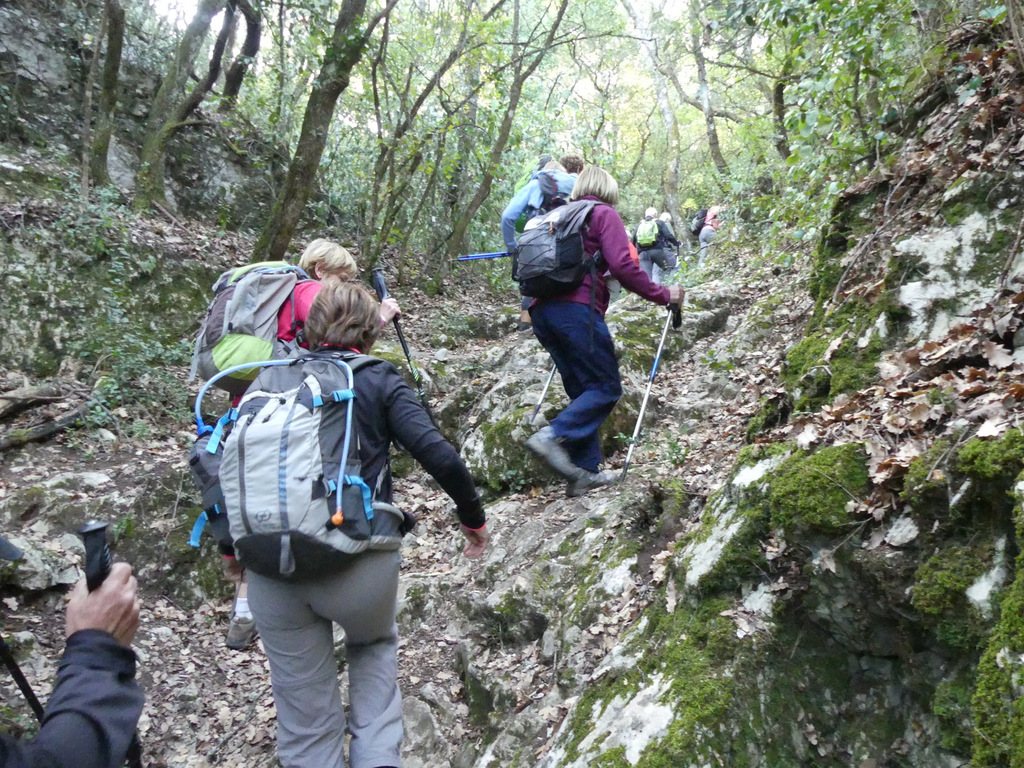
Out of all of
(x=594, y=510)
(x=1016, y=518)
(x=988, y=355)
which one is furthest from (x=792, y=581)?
(x=594, y=510)

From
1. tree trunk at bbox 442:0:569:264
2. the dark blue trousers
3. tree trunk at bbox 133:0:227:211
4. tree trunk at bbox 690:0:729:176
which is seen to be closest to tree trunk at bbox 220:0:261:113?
tree trunk at bbox 133:0:227:211

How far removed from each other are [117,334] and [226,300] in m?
5.05

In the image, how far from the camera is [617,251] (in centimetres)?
456

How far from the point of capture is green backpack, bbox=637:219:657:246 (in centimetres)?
1288

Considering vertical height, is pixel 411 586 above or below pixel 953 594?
below

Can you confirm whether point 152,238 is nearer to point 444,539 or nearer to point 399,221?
point 399,221

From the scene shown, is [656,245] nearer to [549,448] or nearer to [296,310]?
[549,448]

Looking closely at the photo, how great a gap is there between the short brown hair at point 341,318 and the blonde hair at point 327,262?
57.4 inches

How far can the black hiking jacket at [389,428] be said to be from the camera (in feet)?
8.69

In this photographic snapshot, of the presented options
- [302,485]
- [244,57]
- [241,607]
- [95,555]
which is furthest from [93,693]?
[244,57]

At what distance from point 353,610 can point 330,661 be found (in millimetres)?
361

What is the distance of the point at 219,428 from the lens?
293cm

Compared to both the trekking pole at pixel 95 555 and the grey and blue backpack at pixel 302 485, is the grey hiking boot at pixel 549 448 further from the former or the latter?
the trekking pole at pixel 95 555

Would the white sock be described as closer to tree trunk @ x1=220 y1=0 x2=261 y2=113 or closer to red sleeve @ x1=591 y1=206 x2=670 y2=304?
red sleeve @ x1=591 y1=206 x2=670 y2=304
